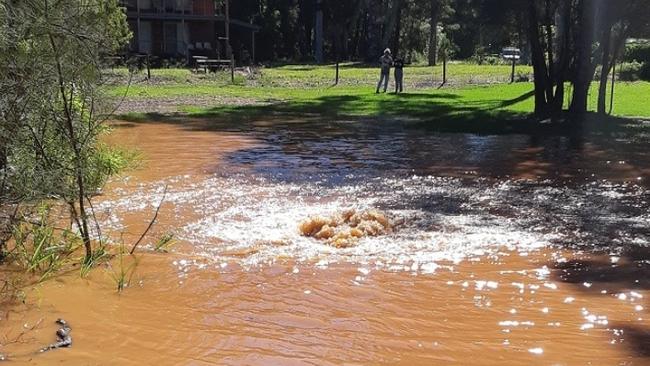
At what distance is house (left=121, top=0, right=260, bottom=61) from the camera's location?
45125mm

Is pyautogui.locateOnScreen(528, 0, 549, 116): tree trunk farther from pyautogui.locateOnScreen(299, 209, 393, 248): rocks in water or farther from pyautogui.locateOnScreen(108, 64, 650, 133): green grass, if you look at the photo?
pyautogui.locateOnScreen(299, 209, 393, 248): rocks in water

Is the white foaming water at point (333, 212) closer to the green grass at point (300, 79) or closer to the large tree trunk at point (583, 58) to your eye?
the large tree trunk at point (583, 58)

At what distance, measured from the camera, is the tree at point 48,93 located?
6.66 m

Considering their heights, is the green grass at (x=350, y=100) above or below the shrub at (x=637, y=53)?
below

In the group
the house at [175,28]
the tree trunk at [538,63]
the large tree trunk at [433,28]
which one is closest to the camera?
the tree trunk at [538,63]

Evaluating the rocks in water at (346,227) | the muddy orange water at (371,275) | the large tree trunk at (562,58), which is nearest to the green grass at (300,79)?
the large tree trunk at (562,58)

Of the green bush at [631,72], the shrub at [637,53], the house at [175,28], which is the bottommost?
the green bush at [631,72]

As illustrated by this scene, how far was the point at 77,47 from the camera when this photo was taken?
6.86 metres

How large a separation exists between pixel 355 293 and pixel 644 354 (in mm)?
2349

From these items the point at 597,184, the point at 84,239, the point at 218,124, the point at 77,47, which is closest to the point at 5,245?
the point at 84,239

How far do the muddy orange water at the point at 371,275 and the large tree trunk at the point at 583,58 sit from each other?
6439mm

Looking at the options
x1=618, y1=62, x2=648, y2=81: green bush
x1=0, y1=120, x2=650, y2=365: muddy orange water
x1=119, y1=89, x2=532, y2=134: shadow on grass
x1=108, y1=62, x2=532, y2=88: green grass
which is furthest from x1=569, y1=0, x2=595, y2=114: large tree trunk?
x1=618, y1=62, x2=648, y2=81: green bush

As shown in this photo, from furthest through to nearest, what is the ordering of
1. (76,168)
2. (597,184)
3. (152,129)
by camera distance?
(152,129) → (597,184) → (76,168)

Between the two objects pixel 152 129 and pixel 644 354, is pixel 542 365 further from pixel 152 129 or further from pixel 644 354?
pixel 152 129
